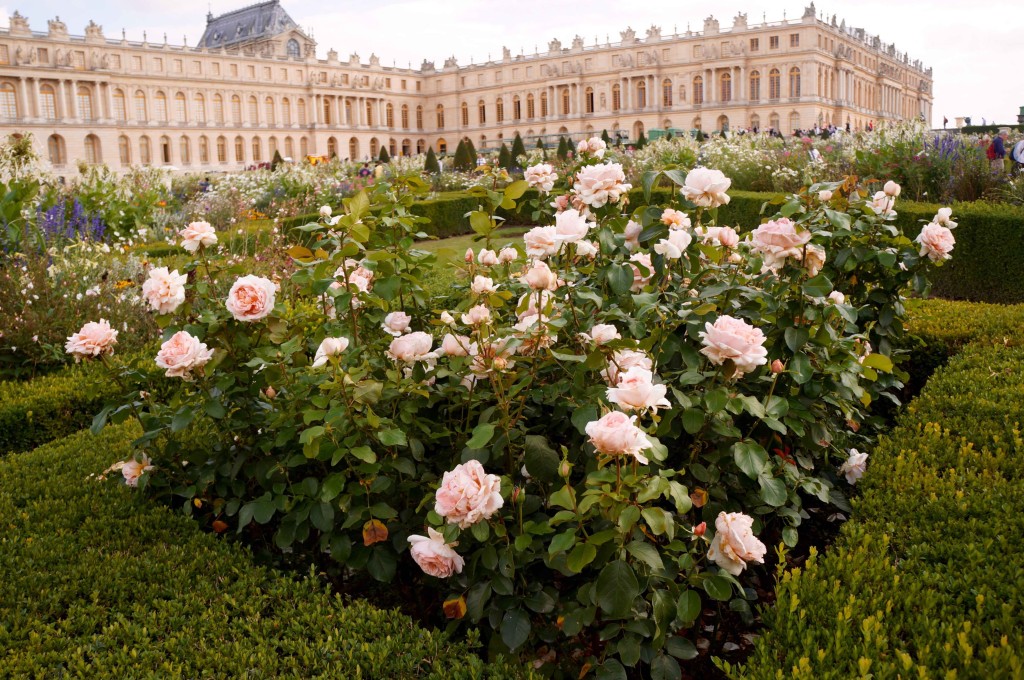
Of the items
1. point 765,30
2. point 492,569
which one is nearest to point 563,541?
point 492,569

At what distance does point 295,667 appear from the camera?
1851 mm

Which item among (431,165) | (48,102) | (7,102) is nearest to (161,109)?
(48,102)

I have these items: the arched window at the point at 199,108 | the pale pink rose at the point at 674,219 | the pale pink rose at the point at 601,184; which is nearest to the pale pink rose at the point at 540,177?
the pale pink rose at the point at 601,184

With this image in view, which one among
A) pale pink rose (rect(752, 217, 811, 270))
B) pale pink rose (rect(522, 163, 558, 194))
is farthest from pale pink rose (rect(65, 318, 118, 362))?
pale pink rose (rect(752, 217, 811, 270))

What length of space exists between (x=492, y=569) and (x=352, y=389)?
1.99ft

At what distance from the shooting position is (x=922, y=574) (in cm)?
194

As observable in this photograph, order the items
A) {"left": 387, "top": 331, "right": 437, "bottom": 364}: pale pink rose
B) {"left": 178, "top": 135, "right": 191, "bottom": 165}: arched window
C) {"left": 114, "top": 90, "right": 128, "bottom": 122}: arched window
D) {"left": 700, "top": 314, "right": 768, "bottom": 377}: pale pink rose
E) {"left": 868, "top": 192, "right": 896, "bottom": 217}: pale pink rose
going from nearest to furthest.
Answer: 1. {"left": 700, "top": 314, "right": 768, "bottom": 377}: pale pink rose
2. {"left": 387, "top": 331, "right": 437, "bottom": 364}: pale pink rose
3. {"left": 868, "top": 192, "right": 896, "bottom": 217}: pale pink rose
4. {"left": 114, "top": 90, "right": 128, "bottom": 122}: arched window
5. {"left": 178, "top": 135, "right": 191, "bottom": 165}: arched window

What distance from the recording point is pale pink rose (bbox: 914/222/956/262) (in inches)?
115

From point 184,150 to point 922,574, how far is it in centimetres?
5220

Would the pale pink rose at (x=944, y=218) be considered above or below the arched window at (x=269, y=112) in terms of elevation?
below

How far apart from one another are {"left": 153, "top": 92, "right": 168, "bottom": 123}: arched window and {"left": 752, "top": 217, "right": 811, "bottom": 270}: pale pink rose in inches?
1986

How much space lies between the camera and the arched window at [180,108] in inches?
1871

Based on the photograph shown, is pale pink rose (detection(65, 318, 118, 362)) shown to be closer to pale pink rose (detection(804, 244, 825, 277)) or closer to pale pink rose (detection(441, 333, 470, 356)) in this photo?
pale pink rose (detection(441, 333, 470, 356))

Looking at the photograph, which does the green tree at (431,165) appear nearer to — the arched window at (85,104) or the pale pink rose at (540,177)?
the pale pink rose at (540,177)
